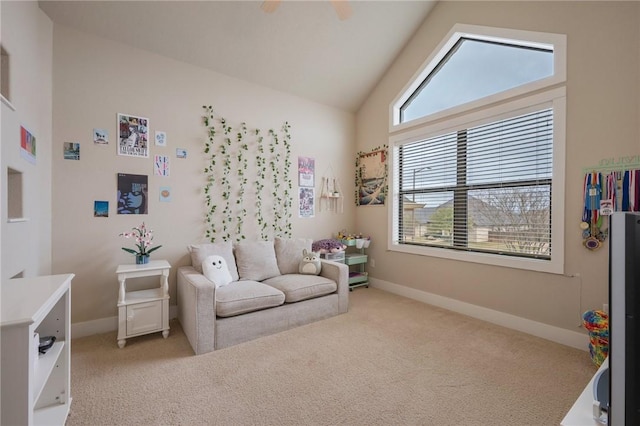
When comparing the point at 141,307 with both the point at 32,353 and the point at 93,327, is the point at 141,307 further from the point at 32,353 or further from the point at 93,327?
the point at 32,353

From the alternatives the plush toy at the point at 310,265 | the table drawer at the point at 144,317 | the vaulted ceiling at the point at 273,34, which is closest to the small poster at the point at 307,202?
the plush toy at the point at 310,265

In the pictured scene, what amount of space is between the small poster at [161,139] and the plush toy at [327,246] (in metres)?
2.22

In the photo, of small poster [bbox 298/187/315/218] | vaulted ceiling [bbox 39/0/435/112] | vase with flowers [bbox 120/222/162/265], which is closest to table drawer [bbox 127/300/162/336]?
vase with flowers [bbox 120/222/162/265]

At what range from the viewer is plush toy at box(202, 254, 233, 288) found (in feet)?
8.93

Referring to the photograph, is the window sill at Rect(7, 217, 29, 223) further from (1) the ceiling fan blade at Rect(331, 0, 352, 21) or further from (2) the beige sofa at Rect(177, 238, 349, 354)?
(1) the ceiling fan blade at Rect(331, 0, 352, 21)

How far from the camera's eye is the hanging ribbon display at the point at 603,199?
7.12 ft

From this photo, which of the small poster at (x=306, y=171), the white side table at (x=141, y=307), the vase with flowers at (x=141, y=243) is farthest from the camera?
the small poster at (x=306, y=171)

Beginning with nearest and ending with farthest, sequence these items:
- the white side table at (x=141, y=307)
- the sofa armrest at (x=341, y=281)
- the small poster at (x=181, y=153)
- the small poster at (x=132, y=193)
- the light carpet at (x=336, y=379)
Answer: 1. the light carpet at (x=336, y=379)
2. the white side table at (x=141, y=307)
3. the small poster at (x=132, y=193)
4. the small poster at (x=181, y=153)
5. the sofa armrest at (x=341, y=281)

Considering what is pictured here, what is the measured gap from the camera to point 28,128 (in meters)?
2.08

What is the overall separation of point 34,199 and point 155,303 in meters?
1.26

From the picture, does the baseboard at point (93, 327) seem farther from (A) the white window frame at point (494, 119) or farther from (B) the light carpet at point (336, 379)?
(A) the white window frame at point (494, 119)

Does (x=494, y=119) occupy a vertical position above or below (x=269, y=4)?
below

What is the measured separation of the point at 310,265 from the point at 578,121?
2.93 m

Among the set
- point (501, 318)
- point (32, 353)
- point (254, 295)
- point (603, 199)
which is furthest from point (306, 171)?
point (32, 353)
